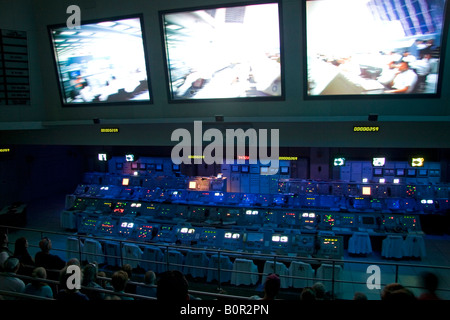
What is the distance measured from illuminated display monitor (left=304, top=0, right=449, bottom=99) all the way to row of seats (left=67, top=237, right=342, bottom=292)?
317 cm

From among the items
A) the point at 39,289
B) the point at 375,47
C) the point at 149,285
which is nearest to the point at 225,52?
the point at 375,47

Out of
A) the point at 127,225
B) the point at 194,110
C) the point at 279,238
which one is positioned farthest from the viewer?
the point at 127,225

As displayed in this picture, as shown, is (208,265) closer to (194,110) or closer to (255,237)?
(255,237)

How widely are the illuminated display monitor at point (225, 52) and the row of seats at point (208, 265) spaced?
3100mm

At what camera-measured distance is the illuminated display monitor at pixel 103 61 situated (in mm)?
6785

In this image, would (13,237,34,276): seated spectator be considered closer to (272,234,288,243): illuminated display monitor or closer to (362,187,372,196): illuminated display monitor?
(272,234,288,243): illuminated display monitor

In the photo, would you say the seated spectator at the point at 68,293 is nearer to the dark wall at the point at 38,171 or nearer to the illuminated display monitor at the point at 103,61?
the illuminated display monitor at the point at 103,61

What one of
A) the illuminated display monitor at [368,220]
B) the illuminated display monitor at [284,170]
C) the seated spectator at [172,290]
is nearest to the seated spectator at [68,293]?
the seated spectator at [172,290]

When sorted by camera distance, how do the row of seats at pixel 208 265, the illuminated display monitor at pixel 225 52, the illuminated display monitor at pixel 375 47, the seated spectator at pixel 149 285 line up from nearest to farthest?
1. the seated spectator at pixel 149 285
2. the illuminated display monitor at pixel 375 47
3. the row of seats at pixel 208 265
4. the illuminated display monitor at pixel 225 52

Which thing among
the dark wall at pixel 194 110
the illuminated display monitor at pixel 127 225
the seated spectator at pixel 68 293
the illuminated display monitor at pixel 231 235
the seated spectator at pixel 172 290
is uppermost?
the dark wall at pixel 194 110

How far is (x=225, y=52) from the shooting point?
21.0 feet

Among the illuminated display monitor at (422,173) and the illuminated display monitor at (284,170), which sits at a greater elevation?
the illuminated display monitor at (284,170)

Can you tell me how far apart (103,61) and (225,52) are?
267 centimetres

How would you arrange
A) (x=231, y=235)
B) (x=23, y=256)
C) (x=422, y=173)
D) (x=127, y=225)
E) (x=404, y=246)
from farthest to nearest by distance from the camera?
(x=422, y=173)
(x=127, y=225)
(x=404, y=246)
(x=231, y=235)
(x=23, y=256)
